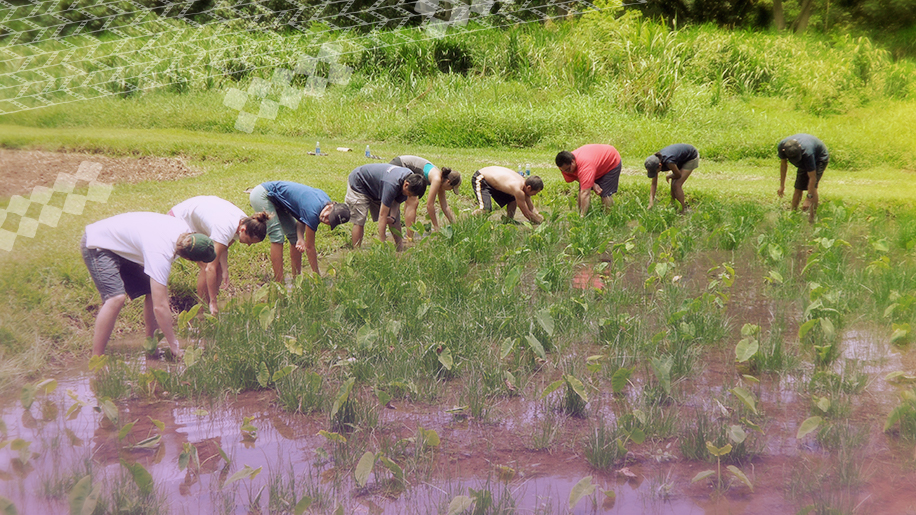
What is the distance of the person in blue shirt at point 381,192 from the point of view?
6812mm

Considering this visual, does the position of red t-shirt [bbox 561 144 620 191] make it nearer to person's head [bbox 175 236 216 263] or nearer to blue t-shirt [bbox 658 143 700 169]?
blue t-shirt [bbox 658 143 700 169]

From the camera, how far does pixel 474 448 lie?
3424mm

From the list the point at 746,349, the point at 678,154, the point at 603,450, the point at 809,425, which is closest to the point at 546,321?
the point at 746,349

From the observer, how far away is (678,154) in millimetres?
8867

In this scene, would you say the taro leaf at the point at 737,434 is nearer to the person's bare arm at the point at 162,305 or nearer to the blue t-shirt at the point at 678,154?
the person's bare arm at the point at 162,305

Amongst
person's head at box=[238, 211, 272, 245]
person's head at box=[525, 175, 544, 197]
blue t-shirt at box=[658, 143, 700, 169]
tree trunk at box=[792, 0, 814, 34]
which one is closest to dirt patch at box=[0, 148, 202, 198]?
person's head at box=[238, 211, 272, 245]

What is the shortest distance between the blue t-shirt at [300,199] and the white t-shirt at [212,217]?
0.66m

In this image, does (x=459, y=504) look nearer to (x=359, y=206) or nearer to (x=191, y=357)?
(x=191, y=357)

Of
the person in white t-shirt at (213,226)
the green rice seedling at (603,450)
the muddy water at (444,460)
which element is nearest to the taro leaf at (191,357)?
the muddy water at (444,460)

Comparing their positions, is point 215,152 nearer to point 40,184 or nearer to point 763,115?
point 40,184

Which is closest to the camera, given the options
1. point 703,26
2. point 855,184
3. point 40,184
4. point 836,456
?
point 40,184

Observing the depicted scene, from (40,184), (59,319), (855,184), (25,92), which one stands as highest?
(25,92)

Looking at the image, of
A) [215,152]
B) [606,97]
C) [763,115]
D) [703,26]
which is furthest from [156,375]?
[703,26]

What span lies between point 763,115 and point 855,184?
16.4 feet
